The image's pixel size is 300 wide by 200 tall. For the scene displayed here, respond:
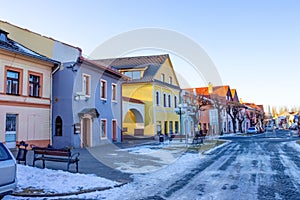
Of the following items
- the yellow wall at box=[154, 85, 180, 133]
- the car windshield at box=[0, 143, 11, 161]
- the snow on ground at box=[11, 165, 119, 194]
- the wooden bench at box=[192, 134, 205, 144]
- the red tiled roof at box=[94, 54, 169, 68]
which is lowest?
the snow on ground at box=[11, 165, 119, 194]

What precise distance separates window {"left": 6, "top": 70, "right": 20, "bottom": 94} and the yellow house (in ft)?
40.5

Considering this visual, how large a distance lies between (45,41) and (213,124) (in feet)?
118

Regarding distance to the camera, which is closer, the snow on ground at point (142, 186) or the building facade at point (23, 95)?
the snow on ground at point (142, 186)

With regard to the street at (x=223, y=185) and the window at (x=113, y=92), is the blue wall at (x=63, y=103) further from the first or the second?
the street at (x=223, y=185)

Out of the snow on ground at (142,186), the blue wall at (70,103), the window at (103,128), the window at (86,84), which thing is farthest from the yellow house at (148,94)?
the snow on ground at (142,186)

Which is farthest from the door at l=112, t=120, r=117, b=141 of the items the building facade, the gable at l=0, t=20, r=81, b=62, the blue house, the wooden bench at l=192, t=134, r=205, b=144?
the gable at l=0, t=20, r=81, b=62

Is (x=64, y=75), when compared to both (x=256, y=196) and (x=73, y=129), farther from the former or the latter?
(x=256, y=196)

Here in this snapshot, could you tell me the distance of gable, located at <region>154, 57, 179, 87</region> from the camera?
115 feet

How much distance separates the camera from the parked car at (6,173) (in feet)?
18.6

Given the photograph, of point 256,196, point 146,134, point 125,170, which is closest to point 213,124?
point 146,134

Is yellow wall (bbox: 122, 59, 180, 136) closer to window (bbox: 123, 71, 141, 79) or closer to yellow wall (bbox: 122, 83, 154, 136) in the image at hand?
yellow wall (bbox: 122, 83, 154, 136)

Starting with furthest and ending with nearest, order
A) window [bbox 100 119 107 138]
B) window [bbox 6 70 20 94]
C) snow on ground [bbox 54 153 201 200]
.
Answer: window [bbox 100 119 107 138]
window [bbox 6 70 20 94]
snow on ground [bbox 54 153 201 200]

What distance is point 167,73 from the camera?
37750 mm

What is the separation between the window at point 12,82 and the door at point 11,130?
1443 mm
